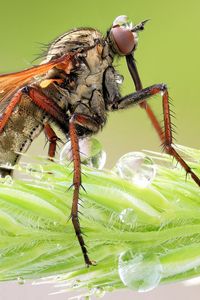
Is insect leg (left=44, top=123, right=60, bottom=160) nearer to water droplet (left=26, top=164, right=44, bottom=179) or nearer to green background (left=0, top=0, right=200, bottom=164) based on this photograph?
green background (left=0, top=0, right=200, bottom=164)

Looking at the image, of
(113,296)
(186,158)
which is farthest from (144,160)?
(113,296)

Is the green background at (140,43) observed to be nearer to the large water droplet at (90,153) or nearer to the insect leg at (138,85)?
the insect leg at (138,85)

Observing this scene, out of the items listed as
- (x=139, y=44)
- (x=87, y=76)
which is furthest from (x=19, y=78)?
(x=139, y=44)

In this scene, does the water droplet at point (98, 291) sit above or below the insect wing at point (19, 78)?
below

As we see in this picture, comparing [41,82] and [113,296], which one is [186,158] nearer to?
[113,296]


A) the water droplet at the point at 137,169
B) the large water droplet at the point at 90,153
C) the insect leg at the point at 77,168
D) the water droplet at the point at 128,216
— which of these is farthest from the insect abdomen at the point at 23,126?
the water droplet at the point at 128,216

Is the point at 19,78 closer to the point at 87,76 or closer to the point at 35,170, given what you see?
the point at 87,76
